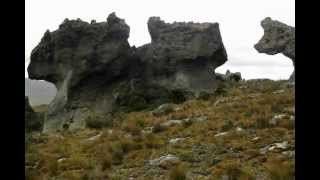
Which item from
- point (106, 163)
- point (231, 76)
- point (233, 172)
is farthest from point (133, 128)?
point (231, 76)

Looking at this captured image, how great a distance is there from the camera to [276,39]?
45.3m

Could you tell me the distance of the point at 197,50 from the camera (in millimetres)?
42125

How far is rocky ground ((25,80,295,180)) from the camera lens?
48.0 feet

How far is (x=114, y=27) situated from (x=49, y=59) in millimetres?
6078

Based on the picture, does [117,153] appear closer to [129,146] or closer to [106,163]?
[106,163]

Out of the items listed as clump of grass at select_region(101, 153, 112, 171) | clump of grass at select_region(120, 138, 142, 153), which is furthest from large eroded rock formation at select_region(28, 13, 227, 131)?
clump of grass at select_region(101, 153, 112, 171)

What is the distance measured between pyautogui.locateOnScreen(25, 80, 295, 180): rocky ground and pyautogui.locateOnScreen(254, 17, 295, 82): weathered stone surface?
61.4 ft

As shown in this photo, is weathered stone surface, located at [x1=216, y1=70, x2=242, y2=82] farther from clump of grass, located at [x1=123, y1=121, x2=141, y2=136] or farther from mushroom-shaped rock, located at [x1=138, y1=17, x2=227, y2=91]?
clump of grass, located at [x1=123, y1=121, x2=141, y2=136]

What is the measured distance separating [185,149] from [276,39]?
97.2 feet

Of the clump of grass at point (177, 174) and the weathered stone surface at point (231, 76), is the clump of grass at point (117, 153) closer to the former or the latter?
the clump of grass at point (177, 174)
